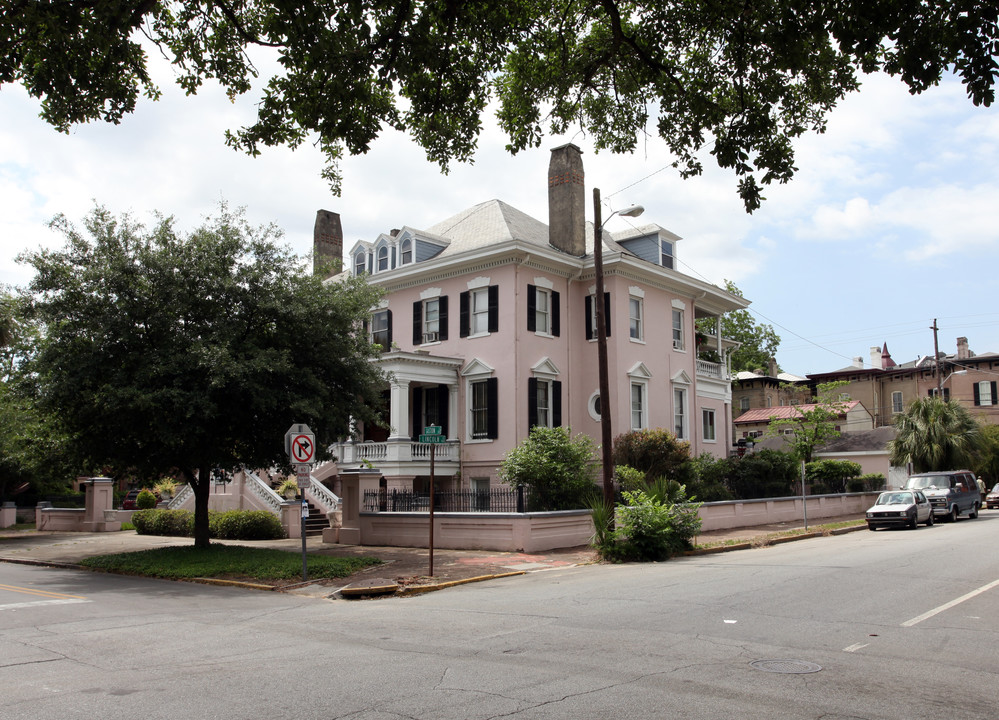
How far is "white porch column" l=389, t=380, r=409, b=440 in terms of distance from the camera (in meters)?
28.8

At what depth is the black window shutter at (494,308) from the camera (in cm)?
2964

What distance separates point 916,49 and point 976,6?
495 mm

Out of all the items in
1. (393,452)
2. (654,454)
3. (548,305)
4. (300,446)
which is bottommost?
(654,454)

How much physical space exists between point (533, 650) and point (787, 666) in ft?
8.18

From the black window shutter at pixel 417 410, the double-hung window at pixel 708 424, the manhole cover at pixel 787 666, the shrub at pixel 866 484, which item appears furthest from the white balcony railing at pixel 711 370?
the manhole cover at pixel 787 666

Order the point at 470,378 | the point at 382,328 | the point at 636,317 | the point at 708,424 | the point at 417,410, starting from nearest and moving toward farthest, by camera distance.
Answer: the point at 470,378 → the point at 417,410 → the point at 636,317 → the point at 382,328 → the point at 708,424

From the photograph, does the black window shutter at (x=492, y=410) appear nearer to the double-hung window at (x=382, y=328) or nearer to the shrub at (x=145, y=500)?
the double-hung window at (x=382, y=328)

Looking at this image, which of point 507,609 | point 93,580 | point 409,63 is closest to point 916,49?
point 409,63

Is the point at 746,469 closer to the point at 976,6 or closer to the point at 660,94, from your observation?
the point at 660,94

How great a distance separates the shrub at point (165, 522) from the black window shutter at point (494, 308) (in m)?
12.3

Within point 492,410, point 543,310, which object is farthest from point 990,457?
point 492,410

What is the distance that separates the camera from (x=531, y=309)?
29641 millimetres

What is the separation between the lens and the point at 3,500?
3731cm

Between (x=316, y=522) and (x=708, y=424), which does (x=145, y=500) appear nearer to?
(x=316, y=522)
